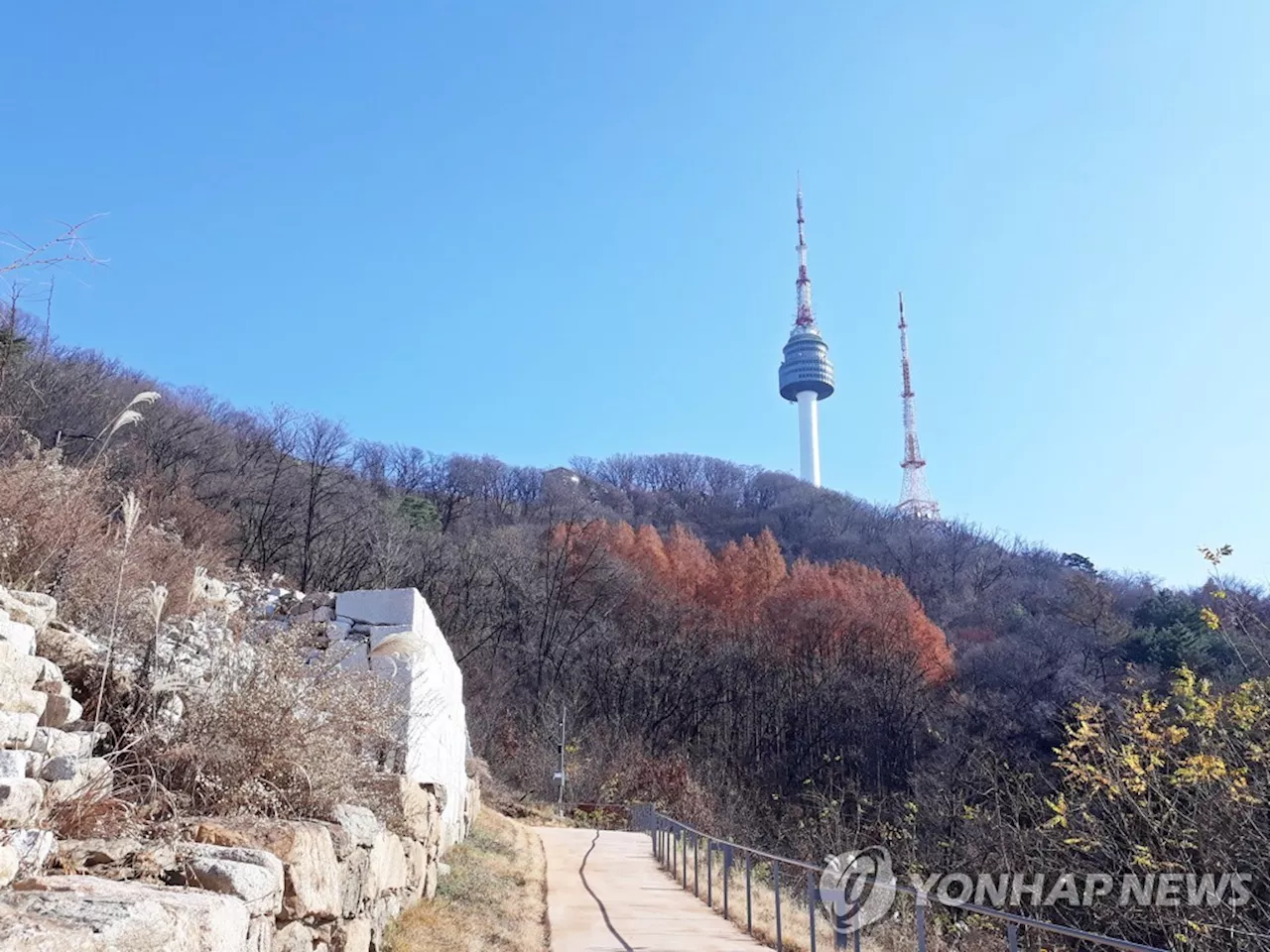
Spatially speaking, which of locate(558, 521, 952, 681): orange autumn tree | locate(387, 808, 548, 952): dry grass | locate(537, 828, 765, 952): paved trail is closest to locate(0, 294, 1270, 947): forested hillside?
locate(558, 521, 952, 681): orange autumn tree

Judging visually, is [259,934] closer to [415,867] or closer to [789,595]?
[415,867]

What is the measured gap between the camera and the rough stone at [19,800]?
3375mm

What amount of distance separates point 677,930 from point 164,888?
7314 millimetres

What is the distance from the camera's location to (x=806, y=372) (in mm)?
101375

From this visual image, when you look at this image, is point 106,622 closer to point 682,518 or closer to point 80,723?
point 80,723

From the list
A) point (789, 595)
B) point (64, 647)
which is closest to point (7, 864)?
point (64, 647)

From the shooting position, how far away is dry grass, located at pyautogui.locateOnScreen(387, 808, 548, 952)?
698 centimetres

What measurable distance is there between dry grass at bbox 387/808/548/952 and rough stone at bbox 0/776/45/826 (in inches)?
131

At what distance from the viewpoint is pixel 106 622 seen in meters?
5.83

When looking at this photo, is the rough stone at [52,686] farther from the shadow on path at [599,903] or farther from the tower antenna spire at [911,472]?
the tower antenna spire at [911,472]

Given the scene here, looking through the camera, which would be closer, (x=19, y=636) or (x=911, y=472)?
(x=19, y=636)

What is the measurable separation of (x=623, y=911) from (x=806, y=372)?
94.2 m

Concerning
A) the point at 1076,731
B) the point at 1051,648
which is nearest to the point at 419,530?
the point at 1051,648

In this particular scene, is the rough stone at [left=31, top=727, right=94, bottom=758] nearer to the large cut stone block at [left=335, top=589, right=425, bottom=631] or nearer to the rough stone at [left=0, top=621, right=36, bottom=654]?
the rough stone at [left=0, top=621, right=36, bottom=654]
